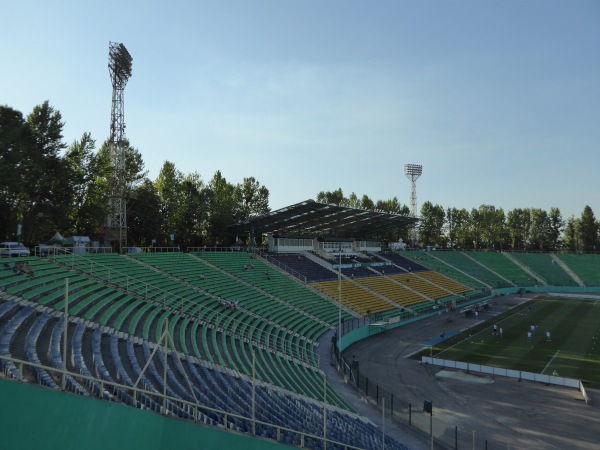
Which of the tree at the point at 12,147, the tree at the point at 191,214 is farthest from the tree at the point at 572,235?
the tree at the point at 12,147

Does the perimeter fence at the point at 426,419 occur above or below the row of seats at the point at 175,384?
below

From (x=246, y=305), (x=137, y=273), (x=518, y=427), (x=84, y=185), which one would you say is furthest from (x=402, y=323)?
(x=84, y=185)

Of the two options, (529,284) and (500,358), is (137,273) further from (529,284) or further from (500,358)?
(529,284)

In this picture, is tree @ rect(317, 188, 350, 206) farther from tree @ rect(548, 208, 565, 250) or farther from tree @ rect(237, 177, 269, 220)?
tree @ rect(548, 208, 565, 250)

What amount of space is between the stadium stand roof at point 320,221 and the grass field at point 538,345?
64.3 ft

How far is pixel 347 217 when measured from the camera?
53.9 metres

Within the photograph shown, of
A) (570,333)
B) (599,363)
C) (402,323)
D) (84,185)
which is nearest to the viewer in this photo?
(599,363)

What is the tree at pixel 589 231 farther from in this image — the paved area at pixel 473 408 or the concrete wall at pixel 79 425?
the concrete wall at pixel 79 425

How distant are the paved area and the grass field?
12.7 ft

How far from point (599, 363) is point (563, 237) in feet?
346

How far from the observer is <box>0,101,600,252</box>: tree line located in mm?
39375

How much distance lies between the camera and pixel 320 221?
5328 centimetres

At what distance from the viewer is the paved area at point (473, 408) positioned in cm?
1805

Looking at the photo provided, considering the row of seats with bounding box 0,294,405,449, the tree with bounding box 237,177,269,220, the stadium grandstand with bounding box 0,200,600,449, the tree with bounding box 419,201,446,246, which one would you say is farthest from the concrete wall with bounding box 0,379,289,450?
the tree with bounding box 419,201,446,246
